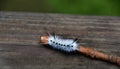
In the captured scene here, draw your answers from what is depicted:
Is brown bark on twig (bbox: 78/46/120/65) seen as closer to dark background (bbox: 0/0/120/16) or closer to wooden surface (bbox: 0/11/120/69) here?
wooden surface (bbox: 0/11/120/69)

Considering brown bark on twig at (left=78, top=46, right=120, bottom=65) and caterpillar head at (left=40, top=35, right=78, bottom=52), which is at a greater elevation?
caterpillar head at (left=40, top=35, right=78, bottom=52)

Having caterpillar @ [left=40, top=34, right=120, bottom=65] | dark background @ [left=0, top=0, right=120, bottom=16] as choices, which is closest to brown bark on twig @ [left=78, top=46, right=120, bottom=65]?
caterpillar @ [left=40, top=34, right=120, bottom=65]

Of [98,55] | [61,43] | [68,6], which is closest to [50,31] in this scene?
[61,43]

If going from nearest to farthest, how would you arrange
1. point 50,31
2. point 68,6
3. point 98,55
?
point 98,55
point 50,31
point 68,6

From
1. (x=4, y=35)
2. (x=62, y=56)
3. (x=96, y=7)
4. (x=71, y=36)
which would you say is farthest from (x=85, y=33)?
(x=96, y=7)

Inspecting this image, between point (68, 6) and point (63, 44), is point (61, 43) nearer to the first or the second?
point (63, 44)

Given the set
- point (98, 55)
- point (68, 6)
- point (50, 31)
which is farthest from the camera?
point (68, 6)

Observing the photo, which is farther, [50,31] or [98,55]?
[50,31]

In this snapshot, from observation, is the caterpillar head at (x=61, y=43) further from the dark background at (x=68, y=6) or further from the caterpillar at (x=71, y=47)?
the dark background at (x=68, y=6)
